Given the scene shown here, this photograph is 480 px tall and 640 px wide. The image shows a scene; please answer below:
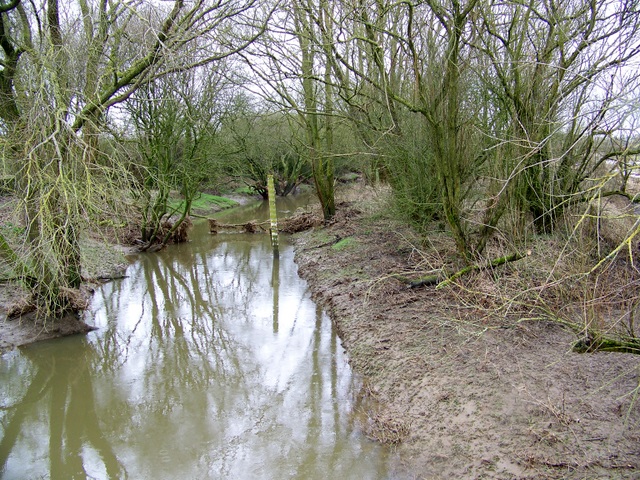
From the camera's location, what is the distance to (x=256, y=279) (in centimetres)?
1177

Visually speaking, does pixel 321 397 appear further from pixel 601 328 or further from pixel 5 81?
pixel 5 81

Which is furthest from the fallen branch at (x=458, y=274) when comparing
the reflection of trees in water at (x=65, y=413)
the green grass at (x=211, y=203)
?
Answer: the green grass at (x=211, y=203)

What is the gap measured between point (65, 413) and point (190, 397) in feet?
4.86

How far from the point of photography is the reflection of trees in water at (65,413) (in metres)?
4.79

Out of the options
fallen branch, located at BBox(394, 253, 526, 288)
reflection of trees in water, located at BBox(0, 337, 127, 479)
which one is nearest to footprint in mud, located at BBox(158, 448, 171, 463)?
reflection of trees in water, located at BBox(0, 337, 127, 479)

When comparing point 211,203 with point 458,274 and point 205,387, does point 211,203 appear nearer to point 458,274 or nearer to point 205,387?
point 205,387

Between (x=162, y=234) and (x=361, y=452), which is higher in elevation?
(x=162, y=234)

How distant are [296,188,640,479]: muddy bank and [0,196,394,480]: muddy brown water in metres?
0.43

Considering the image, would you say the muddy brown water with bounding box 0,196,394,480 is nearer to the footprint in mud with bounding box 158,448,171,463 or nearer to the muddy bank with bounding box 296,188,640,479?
the footprint in mud with bounding box 158,448,171,463

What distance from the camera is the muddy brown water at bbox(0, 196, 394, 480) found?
4656mm

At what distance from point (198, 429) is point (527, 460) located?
3.36m

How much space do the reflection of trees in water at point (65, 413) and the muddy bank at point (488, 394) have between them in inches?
117

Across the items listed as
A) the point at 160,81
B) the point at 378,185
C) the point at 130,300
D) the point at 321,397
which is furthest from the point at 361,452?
the point at 160,81

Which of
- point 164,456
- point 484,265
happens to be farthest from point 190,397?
point 484,265
